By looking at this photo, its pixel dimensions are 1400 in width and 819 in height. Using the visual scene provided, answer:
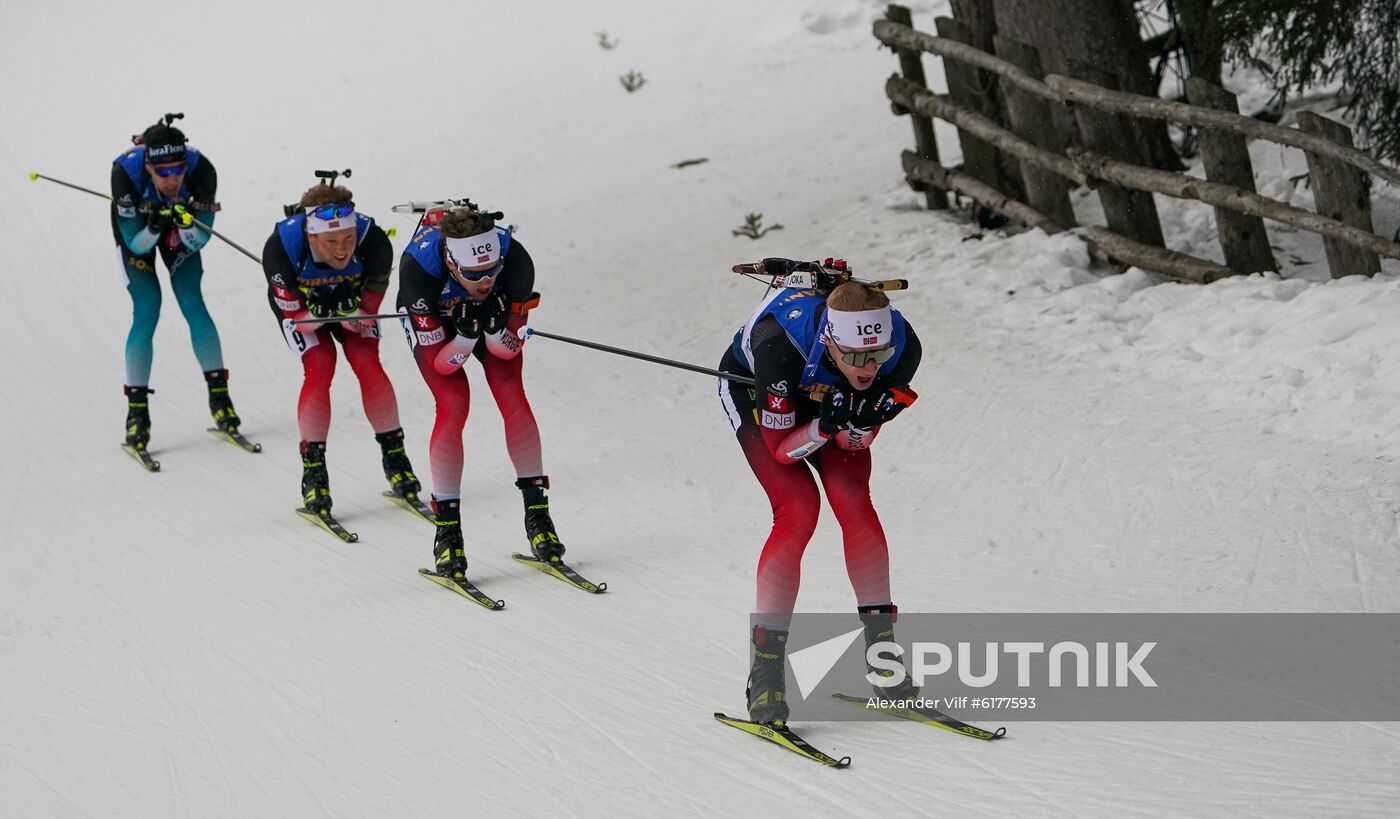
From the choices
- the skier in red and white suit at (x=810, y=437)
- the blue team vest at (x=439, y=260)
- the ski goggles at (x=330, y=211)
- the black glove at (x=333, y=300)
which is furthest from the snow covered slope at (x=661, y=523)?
the ski goggles at (x=330, y=211)

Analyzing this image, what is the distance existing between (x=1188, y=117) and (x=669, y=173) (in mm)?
7297

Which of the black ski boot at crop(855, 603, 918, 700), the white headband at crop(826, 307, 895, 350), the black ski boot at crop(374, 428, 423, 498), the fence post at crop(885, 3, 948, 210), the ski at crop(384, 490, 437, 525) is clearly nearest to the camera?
the white headband at crop(826, 307, 895, 350)

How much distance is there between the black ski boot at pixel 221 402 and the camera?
33.9 ft

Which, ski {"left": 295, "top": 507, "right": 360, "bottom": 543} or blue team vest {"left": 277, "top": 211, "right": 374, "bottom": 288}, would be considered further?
ski {"left": 295, "top": 507, "right": 360, "bottom": 543}

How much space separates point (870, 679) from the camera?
5.77 meters

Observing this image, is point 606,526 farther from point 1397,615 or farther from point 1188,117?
point 1188,117

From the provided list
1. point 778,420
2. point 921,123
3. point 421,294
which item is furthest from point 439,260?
point 921,123

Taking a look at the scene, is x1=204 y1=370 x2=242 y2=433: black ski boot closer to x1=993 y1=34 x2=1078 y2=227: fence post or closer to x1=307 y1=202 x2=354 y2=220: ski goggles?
x1=307 y1=202 x2=354 y2=220: ski goggles

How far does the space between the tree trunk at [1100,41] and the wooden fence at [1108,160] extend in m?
0.37

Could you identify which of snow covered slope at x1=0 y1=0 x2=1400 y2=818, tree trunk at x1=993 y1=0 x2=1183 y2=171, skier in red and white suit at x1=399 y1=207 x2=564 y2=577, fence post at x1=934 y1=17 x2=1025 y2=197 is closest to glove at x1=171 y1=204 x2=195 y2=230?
snow covered slope at x1=0 y1=0 x2=1400 y2=818

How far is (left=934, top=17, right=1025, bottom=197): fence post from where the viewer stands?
12.6 metres

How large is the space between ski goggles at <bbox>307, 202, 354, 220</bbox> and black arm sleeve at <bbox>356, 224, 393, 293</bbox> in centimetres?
38

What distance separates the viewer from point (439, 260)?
23.9ft

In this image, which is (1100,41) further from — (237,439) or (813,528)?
(813,528)
